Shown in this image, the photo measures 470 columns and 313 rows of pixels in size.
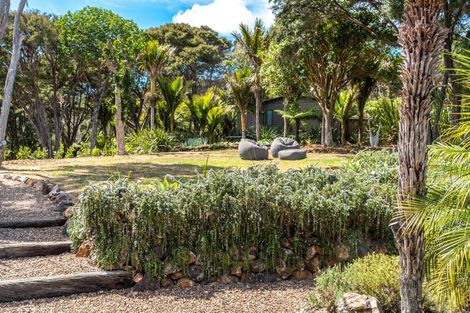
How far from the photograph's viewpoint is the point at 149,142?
1808 cm

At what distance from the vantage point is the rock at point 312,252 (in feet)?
15.9

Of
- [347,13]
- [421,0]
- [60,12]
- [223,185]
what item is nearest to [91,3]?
[60,12]

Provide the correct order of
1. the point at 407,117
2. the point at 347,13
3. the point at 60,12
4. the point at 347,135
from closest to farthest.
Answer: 1. the point at 407,117
2. the point at 347,13
3. the point at 60,12
4. the point at 347,135

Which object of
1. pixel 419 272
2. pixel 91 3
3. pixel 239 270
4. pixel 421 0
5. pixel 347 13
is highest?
pixel 91 3

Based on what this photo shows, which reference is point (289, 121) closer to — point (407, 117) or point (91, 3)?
point (91, 3)

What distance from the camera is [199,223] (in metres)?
4.61

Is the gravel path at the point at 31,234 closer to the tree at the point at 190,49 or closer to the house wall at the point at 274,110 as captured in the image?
the house wall at the point at 274,110

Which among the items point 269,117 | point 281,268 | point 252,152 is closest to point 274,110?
point 269,117

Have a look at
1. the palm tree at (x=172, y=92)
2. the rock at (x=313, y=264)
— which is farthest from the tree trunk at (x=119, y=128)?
the rock at (x=313, y=264)

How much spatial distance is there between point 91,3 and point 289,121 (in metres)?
12.1

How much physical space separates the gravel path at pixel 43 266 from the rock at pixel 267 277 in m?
1.80

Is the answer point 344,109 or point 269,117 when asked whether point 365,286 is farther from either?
point 269,117

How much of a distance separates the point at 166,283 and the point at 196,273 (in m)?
0.34

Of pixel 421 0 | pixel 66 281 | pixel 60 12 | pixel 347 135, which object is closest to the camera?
pixel 421 0
